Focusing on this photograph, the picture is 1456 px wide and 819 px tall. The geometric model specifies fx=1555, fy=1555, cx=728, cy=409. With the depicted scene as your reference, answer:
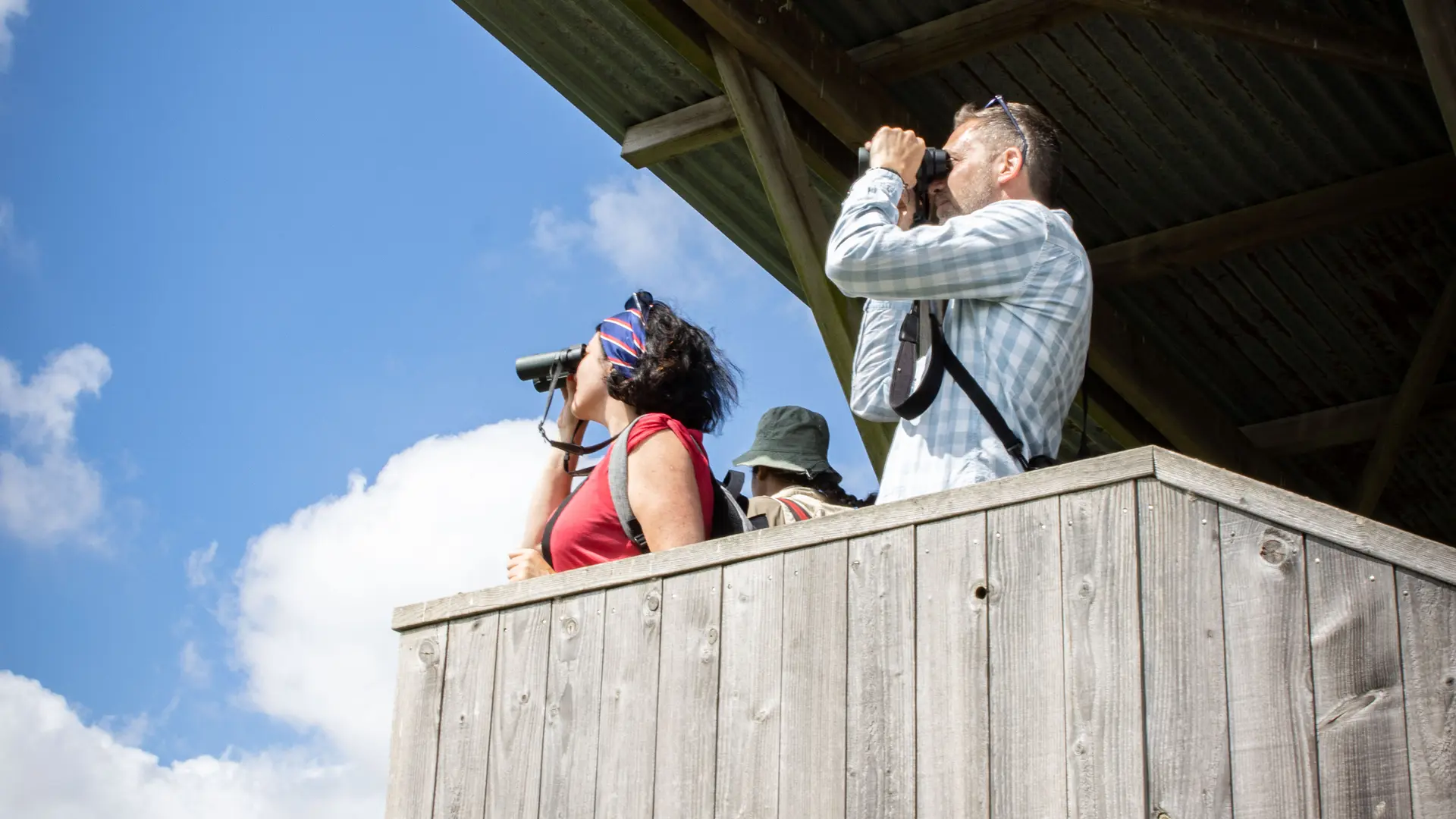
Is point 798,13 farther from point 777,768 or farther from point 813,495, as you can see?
point 777,768

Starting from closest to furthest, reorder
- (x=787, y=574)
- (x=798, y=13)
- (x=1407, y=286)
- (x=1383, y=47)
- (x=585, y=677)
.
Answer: (x=787, y=574)
(x=585, y=677)
(x=1383, y=47)
(x=798, y=13)
(x=1407, y=286)

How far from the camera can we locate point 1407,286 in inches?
247

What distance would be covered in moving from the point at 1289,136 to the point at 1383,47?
2.31ft

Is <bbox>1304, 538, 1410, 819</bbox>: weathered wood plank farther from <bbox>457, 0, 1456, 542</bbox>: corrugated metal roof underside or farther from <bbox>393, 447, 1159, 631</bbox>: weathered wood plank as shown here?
<bbox>457, 0, 1456, 542</bbox>: corrugated metal roof underside

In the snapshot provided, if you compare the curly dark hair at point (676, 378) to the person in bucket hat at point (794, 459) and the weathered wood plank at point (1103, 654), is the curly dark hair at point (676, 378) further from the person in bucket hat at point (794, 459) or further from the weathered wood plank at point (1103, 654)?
the weathered wood plank at point (1103, 654)

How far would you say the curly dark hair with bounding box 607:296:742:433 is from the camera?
11.1 feet

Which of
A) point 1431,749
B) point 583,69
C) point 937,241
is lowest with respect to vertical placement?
point 1431,749

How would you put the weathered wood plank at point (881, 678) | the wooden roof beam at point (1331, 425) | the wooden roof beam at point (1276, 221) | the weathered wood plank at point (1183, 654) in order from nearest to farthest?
the weathered wood plank at point (1183, 654)
the weathered wood plank at point (881, 678)
the wooden roof beam at point (1276, 221)
the wooden roof beam at point (1331, 425)

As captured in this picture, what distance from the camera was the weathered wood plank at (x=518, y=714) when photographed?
2.67 meters

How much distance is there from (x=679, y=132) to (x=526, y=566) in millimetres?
2992

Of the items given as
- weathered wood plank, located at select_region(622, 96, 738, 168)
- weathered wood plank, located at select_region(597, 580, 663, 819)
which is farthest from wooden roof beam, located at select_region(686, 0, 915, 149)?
weathered wood plank, located at select_region(597, 580, 663, 819)

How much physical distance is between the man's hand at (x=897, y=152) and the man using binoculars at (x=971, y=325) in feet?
0.21

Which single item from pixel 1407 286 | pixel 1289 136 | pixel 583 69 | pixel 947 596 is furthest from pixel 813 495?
pixel 1407 286

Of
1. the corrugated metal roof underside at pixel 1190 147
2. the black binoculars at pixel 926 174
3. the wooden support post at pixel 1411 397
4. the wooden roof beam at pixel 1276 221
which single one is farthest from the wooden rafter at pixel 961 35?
the black binoculars at pixel 926 174
